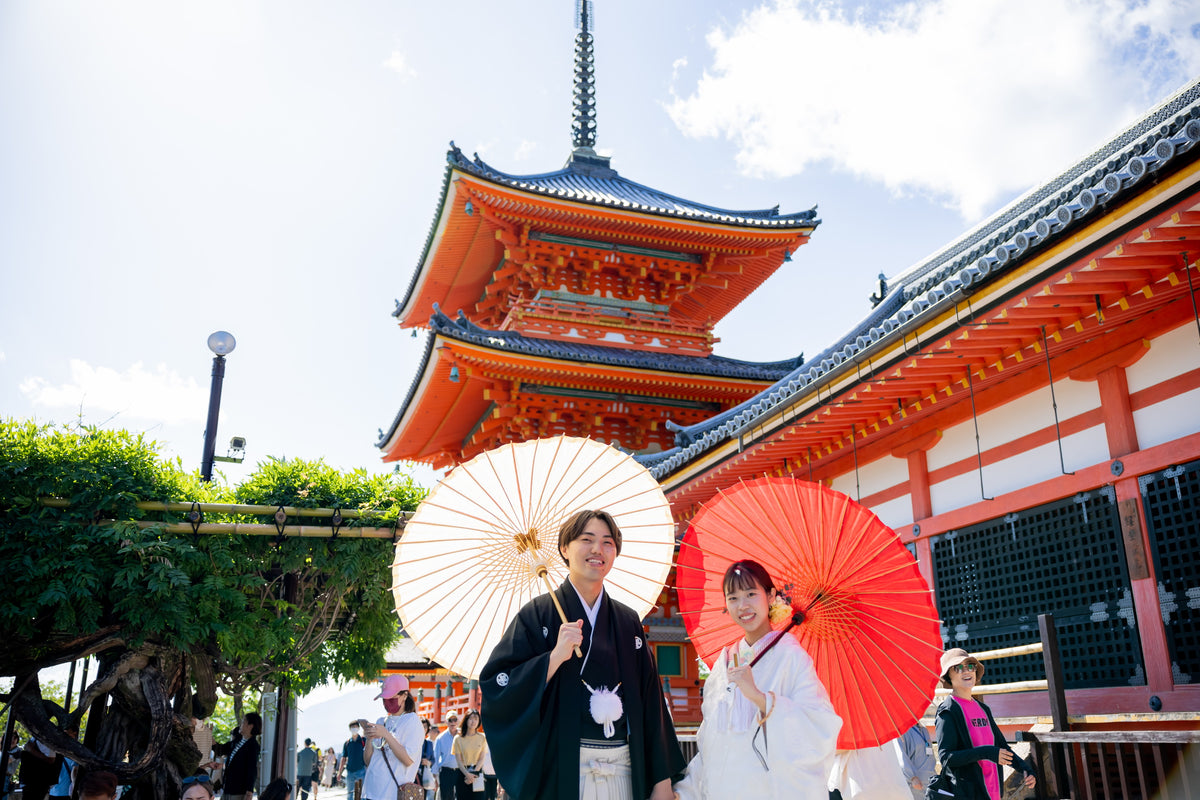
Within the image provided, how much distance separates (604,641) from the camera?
376 centimetres

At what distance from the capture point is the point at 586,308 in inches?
613

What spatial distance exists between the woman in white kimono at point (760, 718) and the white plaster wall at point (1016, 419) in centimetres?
390

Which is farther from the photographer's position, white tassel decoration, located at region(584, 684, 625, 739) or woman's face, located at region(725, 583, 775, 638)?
woman's face, located at region(725, 583, 775, 638)

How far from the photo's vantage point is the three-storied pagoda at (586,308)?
14.0 meters

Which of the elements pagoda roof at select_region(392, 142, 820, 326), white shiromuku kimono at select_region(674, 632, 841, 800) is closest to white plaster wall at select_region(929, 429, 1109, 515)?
white shiromuku kimono at select_region(674, 632, 841, 800)

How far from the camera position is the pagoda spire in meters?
19.9

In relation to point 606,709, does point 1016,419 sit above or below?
above

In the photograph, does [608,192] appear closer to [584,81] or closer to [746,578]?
[584,81]

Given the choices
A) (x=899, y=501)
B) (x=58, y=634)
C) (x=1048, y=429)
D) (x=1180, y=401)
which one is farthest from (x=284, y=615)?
(x=1180, y=401)

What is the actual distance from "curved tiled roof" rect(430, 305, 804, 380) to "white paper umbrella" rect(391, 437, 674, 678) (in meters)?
8.83

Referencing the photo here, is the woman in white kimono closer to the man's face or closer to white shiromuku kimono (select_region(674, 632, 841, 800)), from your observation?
white shiromuku kimono (select_region(674, 632, 841, 800))

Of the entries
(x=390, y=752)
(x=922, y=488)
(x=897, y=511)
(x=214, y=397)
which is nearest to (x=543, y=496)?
(x=390, y=752)

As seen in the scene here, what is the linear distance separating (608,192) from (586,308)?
117 inches

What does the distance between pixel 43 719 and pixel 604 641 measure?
481cm
